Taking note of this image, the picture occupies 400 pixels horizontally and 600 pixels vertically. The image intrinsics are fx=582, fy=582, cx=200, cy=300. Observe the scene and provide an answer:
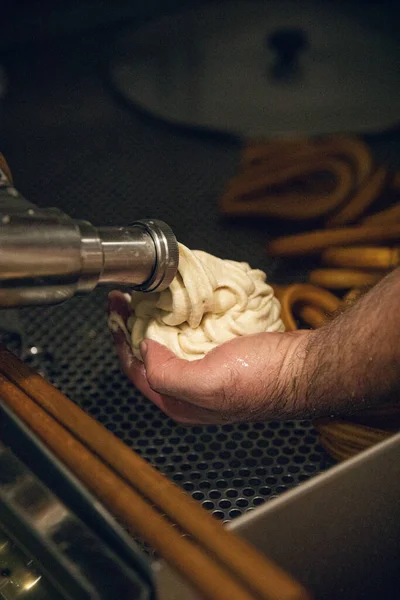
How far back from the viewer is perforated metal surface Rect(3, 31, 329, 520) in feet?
2.76

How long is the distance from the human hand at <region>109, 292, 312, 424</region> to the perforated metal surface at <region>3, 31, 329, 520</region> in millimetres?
69

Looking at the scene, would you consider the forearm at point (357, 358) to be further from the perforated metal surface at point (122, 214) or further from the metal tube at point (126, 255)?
the metal tube at point (126, 255)

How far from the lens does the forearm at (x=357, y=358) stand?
0.70 meters

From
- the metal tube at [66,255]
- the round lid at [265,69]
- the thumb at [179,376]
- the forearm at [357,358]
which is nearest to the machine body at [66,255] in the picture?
the metal tube at [66,255]

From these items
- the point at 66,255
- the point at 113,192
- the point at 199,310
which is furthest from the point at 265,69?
the point at 66,255

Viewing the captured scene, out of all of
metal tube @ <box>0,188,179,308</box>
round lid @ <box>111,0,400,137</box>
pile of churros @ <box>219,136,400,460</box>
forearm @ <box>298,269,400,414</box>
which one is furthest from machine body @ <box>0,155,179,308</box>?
round lid @ <box>111,0,400,137</box>

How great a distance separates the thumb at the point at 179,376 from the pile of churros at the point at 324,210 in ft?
0.67

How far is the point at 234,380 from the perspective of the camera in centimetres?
78

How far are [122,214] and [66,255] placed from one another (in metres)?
0.77

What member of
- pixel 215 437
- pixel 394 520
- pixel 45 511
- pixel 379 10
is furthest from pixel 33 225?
pixel 379 10

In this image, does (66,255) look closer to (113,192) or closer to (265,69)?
(113,192)

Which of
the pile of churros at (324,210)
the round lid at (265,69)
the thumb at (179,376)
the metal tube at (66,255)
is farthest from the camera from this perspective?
the round lid at (265,69)

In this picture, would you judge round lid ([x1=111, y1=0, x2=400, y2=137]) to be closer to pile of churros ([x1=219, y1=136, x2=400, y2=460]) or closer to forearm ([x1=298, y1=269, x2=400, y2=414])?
pile of churros ([x1=219, y1=136, x2=400, y2=460])

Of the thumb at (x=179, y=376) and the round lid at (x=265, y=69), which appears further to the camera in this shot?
the round lid at (x=265, y=69)
